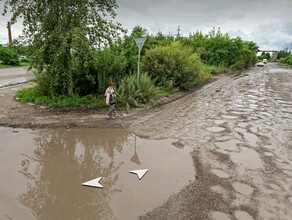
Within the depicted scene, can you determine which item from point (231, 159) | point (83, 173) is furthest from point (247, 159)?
point (83, 173)

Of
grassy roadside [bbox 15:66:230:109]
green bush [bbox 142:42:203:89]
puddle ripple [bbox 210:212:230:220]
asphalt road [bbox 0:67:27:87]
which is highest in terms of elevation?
green bush [bbox 142:42:203:89]

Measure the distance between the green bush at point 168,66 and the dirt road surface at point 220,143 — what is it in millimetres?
2449

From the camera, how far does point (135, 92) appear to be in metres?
8.28

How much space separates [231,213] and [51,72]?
21.9 ft

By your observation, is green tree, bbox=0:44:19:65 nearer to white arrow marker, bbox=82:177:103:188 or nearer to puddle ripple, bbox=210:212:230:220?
white arrow marker, bbox=82:177:103:188

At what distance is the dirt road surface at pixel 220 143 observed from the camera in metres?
2.85

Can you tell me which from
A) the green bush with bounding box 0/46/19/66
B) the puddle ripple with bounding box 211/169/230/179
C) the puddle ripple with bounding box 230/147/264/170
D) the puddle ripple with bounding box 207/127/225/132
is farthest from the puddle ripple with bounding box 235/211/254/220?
the green bush with bounding box 0/46/19/66

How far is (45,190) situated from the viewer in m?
3.15

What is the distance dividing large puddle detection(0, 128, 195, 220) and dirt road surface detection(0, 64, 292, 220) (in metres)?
0.36

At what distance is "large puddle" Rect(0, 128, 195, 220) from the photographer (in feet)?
9.16

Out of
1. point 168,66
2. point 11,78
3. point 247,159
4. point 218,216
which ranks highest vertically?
point 168,66

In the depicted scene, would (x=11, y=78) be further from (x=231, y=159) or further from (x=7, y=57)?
(x=231, y=159)

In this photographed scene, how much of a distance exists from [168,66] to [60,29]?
19.8 ft

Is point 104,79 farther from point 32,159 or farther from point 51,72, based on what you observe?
point 32,159
